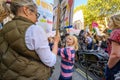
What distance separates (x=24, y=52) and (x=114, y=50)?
105 cm

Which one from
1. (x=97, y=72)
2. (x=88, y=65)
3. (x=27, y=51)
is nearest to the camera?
(x=27, y=51)

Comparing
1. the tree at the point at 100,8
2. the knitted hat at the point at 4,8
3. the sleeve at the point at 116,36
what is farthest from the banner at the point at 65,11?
the tree at the point at 100,8

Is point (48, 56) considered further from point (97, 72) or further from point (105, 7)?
point (105, 7)

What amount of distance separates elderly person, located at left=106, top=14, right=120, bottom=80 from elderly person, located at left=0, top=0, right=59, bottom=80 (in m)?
0.83

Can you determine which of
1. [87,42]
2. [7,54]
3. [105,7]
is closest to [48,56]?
[7,54]

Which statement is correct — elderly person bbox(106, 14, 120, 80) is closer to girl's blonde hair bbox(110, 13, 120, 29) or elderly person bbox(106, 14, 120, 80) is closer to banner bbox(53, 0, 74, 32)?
girl's blonde hair bbox(110, 13, 120, 29)

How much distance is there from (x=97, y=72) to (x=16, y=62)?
479cm

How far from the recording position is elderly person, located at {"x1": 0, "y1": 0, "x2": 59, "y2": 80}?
2.04m

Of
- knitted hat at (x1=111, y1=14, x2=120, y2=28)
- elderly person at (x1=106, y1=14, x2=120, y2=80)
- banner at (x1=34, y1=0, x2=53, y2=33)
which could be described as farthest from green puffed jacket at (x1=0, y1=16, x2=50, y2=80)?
banner at (x1=34, y1=0, x2=53, y2=33)

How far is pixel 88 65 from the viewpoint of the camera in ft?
24.5

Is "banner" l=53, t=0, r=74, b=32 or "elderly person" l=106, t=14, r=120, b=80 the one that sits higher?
"banner" l=53, t=0, r=74, b=32

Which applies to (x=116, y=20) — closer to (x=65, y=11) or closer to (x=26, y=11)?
(x=65, y=11)

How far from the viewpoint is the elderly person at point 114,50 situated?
2699 millimetres

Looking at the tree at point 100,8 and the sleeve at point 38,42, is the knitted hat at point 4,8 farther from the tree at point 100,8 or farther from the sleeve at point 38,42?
the tree at point 100,8
